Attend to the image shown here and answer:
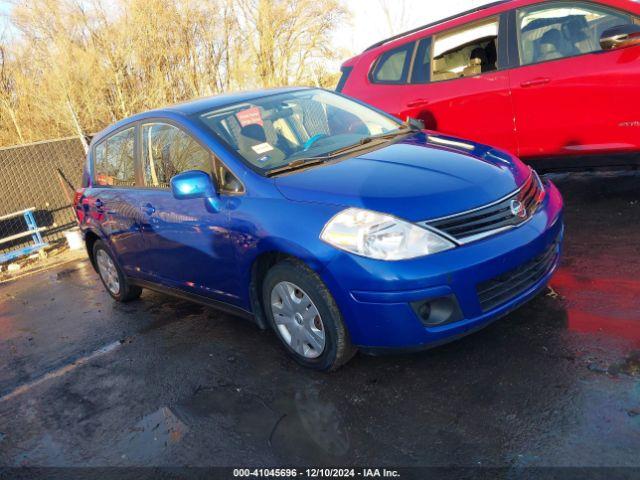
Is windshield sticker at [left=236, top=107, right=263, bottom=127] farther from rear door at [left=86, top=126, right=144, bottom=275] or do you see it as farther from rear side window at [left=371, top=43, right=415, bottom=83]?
rear side window at [left=371, top=43, right=415, bottom=83]

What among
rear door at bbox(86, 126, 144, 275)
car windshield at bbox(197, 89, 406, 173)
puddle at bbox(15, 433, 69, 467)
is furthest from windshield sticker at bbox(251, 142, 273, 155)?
puddle at bbox(15, 433, 69, 467)

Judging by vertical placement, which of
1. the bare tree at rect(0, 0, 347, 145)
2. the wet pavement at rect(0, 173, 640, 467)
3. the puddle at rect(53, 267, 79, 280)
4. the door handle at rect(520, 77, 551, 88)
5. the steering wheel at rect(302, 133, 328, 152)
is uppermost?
the bare tree at rect(0, 0, 347, 145)

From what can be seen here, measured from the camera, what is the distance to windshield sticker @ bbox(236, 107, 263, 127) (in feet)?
12.8

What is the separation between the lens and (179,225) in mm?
3883

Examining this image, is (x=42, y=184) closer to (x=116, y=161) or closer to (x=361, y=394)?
(x=116, y=161)

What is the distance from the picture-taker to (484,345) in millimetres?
3260

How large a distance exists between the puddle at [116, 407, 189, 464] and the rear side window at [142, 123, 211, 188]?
1.56 m

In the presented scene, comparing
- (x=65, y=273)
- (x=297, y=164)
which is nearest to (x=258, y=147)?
(x=297, y=164)

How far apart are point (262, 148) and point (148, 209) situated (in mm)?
1129

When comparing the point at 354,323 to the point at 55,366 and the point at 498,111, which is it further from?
the point at 498,111

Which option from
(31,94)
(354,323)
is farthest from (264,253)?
(31,94)

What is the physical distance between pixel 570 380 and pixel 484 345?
563 mm

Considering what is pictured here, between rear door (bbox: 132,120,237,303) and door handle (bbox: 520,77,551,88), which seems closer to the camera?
rear door (bbox: 132,120,237,303)

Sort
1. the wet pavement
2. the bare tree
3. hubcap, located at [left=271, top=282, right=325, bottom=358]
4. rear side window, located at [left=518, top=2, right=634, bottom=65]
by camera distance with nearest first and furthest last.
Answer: the wet pavement < hubcap, located at [left=271, top=282, right=325, bottom=358] < rear side window, located at [left=518, top=2, right=634, bottom=65] < the bare tree
